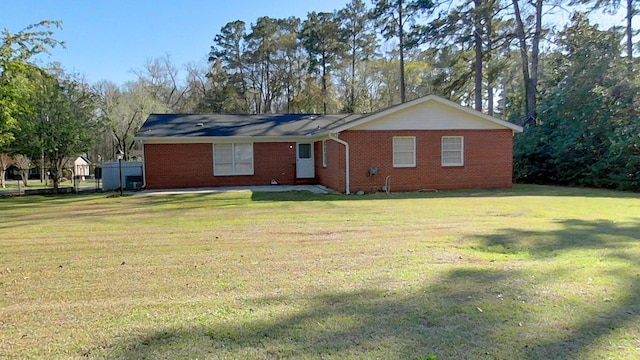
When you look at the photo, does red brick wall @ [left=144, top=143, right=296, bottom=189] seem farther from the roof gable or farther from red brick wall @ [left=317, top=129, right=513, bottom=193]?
red brick wall @ [left=317, top=129, right=513, bottom=193]

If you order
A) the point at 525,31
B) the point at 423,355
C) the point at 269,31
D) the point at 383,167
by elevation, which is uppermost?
the point at 269,31

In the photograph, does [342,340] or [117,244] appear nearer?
[342,340]

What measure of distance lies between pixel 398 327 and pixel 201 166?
16023mm

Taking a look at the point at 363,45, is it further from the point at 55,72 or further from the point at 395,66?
the point at 55,72

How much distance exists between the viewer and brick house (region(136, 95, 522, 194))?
15438 millimetres

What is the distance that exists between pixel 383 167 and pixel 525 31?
48.7ft

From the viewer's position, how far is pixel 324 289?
4.28 m

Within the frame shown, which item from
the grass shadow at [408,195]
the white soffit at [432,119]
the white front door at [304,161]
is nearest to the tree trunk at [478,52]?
the white soffit at [432,119]

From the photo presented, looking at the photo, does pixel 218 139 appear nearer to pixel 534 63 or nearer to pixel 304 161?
pixel 304 161

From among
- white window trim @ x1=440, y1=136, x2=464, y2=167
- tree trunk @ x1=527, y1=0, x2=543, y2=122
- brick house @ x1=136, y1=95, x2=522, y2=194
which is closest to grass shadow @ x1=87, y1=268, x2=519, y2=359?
brick house @ x1=136, y1=95, x2=522, y2=194

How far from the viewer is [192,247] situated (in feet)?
20.6

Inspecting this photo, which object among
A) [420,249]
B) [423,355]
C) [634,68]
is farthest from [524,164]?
[423,355]

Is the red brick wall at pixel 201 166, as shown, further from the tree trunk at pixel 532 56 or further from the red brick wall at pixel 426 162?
the tree trunk at pixel 532 56

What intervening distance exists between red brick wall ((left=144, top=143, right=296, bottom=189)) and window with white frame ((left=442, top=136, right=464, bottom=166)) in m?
6.59
